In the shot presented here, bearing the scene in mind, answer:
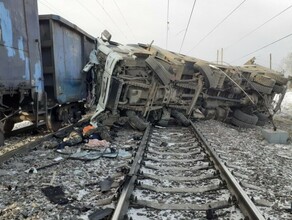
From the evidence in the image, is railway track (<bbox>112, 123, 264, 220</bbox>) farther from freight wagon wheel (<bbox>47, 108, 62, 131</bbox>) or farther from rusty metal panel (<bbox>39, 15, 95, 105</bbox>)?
freight wagon wheel (<bbox>47, 108, 62, 131</bbox>)

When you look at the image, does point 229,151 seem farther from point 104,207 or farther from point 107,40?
point 107,40

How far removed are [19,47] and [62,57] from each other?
284 centimetres

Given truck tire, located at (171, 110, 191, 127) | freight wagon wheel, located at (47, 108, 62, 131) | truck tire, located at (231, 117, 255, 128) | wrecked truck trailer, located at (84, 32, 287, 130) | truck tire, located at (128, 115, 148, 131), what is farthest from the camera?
truck tire, located at (231, 117, 255, 128)

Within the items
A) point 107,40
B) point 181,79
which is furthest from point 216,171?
point 107,40

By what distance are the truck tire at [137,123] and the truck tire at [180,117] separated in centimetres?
177

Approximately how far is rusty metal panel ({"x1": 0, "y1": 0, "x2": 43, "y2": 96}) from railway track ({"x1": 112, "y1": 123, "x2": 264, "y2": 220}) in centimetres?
289

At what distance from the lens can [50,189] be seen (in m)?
4.80

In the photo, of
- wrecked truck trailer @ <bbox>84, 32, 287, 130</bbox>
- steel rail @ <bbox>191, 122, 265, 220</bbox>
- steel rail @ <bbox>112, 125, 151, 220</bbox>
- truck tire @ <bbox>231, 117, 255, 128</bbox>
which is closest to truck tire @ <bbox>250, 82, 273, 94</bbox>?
wrecked truck trailer @ <bbox>84, 32, 287, 130</bbox>

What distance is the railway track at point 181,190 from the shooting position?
3.86 m

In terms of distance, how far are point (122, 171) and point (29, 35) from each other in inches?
164

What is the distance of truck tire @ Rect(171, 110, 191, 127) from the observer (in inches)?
466

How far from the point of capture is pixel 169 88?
11750mm

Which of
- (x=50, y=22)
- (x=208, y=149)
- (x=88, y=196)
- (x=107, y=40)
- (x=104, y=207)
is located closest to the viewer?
(x=104, y=207)

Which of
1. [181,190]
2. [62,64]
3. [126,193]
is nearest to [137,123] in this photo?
[62,64]
